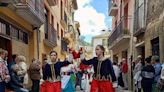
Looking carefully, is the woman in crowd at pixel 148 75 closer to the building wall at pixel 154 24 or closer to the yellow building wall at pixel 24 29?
the building wall at pixel 154 24

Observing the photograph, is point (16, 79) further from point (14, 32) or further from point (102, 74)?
point (14, 32)

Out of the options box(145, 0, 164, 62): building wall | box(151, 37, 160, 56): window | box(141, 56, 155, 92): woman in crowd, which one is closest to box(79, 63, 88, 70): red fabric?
box(141, 56, 155, 92): woman in crowd

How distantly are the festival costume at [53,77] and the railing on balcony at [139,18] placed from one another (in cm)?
977

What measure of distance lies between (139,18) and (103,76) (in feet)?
37.7

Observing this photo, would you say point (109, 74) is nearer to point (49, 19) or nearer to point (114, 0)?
point (49, 19)

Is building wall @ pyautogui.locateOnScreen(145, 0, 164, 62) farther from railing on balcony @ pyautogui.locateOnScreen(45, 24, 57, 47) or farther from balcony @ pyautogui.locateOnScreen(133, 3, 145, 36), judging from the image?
railing on balcony @ pyautogui.locateOnScreen(45, 24, 57, 47)

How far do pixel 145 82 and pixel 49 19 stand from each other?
44.5ft

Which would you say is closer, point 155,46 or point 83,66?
point 83,66

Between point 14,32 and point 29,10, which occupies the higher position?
point 29,10

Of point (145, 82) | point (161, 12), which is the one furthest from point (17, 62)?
point (161, 12)

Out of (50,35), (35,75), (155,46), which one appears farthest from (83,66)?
(50,35)

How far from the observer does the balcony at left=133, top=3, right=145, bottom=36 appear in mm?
18984

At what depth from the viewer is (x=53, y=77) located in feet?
32.3

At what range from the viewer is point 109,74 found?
8938 mm
